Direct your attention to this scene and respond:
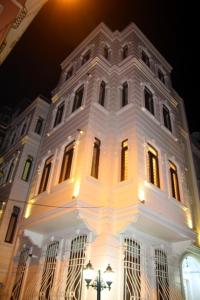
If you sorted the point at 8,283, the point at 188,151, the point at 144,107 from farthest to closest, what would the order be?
the point at 188,151, the point at 144,107, the point at 8,283

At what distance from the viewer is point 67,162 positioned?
1202 centimetres

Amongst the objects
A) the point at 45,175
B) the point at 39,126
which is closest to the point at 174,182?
the point at 45,175

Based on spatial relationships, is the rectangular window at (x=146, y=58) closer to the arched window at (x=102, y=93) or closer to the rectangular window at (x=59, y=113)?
the arched window at (x=102, y=93)

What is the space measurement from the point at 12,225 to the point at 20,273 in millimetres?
2877

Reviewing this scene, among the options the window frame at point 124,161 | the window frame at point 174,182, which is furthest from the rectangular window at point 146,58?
the window frame at point 124,161

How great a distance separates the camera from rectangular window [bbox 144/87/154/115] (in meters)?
14.1

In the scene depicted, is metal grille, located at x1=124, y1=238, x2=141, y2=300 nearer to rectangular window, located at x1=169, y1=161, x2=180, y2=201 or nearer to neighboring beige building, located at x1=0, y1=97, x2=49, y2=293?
rectangular window, located at x1=169, y1=161, x2=180, y2=201

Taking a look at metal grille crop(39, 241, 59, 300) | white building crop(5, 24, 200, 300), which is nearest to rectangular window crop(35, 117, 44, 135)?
white building crop(5, 24, 200, 300)

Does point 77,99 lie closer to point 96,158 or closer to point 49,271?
point 96,158

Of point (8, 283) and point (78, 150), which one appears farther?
point (8, 283)

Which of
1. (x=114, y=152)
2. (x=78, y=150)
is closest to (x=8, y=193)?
(x=78, y=150)

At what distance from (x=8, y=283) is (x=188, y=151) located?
1400 cm

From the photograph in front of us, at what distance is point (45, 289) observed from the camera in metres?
10.5

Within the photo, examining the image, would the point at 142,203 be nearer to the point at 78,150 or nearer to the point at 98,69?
the point at 78,150
